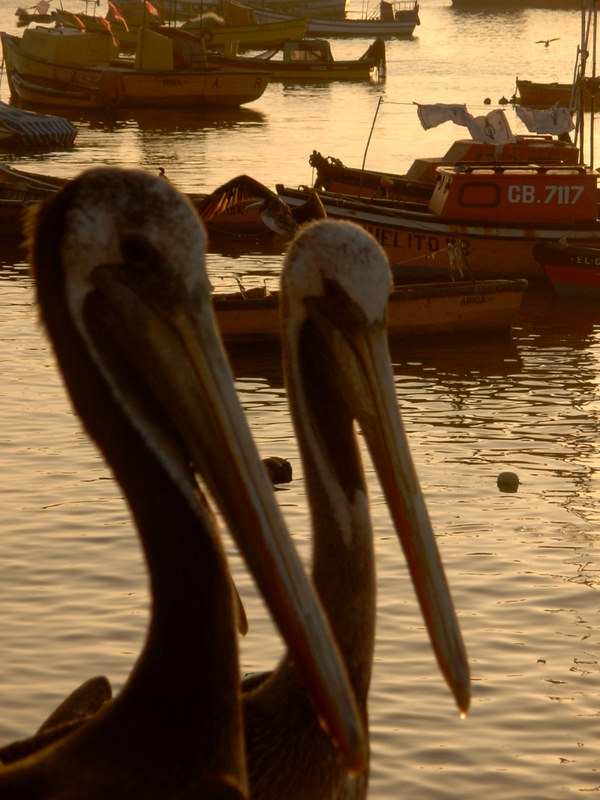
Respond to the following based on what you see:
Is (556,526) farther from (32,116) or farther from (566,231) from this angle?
(32,116)

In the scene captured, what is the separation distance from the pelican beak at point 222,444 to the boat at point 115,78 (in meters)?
53.3

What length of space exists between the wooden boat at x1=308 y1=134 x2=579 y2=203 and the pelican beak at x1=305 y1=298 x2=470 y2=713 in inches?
988

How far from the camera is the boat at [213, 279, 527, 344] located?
64.4ft

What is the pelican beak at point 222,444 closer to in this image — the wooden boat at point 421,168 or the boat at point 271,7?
the wooden boat at point 421,168

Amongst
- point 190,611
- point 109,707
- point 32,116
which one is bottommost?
point 32,116

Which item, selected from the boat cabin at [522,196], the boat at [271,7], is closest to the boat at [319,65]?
the boat at [271,7]

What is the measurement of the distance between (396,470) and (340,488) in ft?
1.99

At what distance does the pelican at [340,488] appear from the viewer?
393cm

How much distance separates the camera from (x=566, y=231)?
24641 mm

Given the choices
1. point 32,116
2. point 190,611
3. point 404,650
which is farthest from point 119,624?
point 32,116

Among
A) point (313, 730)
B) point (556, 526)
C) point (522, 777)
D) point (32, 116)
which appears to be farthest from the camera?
point (32, 116)

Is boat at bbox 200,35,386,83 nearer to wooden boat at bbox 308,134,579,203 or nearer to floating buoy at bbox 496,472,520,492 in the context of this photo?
wooden boat at bbox 308,134,579,203

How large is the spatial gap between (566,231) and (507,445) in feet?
32.1

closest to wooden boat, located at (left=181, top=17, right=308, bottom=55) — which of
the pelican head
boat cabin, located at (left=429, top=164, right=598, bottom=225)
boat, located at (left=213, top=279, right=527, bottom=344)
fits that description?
boat cabin, located at (left=429, top=164, right=598, bottom=225)
